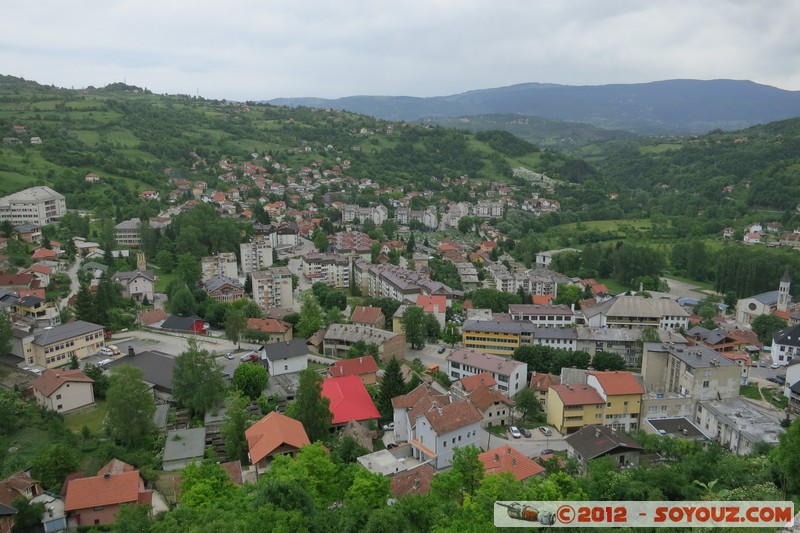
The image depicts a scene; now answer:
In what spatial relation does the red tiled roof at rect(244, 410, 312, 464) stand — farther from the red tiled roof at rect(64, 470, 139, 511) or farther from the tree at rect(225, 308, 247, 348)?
the tree at rect(225, 308, 247, 348)

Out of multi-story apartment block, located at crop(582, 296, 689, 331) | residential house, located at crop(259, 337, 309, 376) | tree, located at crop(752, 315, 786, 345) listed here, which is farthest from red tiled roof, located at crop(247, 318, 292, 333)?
tree, located at crop(752, 315, 786, 345)

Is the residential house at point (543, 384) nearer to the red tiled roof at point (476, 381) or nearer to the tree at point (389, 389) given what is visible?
the red tiled roof at point (476, 381)

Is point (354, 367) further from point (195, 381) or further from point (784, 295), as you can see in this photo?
point (784, 295)

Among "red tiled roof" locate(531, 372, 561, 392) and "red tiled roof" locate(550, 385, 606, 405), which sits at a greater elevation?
"red tiled roof" locate(550, 385, 606, 405)

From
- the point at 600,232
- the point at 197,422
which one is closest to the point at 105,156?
the point at 197,422

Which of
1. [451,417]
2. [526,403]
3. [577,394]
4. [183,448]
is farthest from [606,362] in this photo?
[183,448]

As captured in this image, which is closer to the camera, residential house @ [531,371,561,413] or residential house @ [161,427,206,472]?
residential house @ [161,427,206,472]
